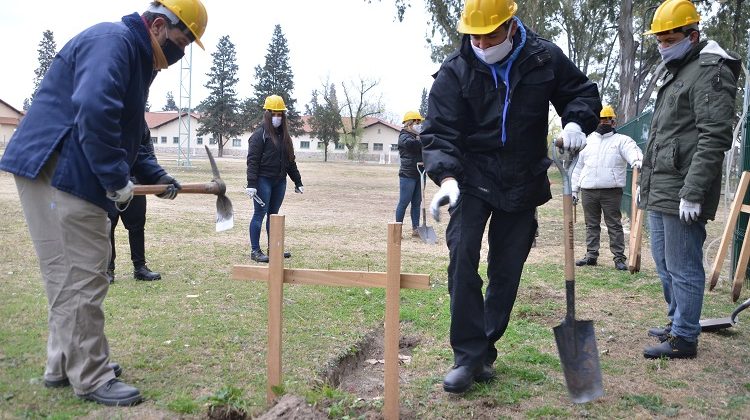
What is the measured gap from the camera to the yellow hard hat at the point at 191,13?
3.47 metres

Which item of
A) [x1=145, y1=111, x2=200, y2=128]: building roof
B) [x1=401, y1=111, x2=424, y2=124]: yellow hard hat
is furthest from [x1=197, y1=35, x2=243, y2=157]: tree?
[x1=401, y1=111, x2=424, y2=124]: yellow hard hat

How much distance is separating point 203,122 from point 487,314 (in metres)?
67.2

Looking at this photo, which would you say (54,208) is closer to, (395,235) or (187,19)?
(187,19)

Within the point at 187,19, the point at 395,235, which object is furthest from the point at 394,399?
the point at 187,19

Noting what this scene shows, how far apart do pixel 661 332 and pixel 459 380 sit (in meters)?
2.05

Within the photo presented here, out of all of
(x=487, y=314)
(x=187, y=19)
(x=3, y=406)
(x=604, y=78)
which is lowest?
(x=3, y=406)

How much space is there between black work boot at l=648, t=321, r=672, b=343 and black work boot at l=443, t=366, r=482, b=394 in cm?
181

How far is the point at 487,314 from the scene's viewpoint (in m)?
3.89

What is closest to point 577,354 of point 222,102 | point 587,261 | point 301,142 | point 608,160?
point 587,261

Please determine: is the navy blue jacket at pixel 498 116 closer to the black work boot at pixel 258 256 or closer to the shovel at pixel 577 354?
the shovel at pixel 577 354

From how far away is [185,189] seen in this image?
401 cm

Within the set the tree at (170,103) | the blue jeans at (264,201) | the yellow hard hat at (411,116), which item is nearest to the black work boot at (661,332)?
the blue jeans at (264,201)

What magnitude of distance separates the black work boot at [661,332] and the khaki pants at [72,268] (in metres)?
3.72

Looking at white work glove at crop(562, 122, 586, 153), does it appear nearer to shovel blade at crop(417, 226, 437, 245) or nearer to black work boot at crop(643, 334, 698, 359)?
black work boot at crop(643, 334, 698, 359)
